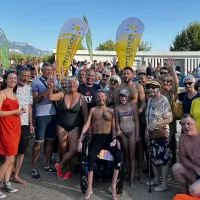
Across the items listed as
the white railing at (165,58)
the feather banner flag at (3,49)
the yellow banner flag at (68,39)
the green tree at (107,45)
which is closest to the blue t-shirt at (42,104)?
the yellow banner flag at (68,39)

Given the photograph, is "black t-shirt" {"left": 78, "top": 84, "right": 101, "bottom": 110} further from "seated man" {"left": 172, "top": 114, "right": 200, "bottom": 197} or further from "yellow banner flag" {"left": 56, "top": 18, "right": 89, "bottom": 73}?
"yellow banner flag" {"left": 56, "top": 18, "right": 89, "bottom": 73}

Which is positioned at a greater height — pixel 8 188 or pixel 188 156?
pixel 188 156

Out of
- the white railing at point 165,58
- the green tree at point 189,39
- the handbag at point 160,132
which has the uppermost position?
the green tree at point 189,39

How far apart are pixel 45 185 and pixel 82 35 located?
5.32 metres

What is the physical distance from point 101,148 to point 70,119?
84cm

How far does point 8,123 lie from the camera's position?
163 inches

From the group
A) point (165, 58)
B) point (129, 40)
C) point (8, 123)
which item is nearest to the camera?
point (8, 123)

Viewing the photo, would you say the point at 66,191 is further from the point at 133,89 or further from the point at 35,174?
the point at 133,89

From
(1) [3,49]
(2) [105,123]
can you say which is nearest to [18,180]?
(2) [105,123]

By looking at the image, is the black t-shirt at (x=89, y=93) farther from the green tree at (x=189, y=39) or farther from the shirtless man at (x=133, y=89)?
the green tree at (x=189, y=39)

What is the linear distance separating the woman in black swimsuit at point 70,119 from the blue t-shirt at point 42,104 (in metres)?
0.19

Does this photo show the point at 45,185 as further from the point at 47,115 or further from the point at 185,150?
the point at 185,150

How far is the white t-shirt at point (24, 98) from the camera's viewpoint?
465 cm

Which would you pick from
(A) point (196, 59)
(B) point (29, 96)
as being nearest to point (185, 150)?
(B) point (29, 96)
